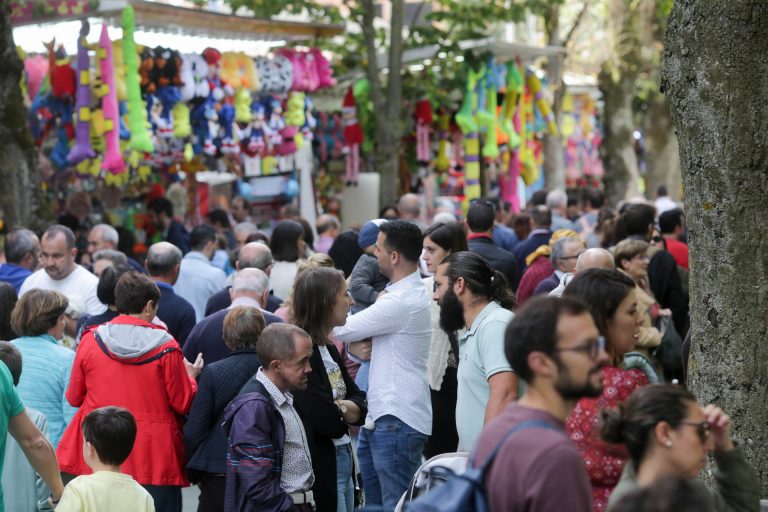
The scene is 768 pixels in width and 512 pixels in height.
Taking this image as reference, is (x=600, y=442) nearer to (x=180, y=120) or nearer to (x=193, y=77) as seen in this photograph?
(x=180, y=120)

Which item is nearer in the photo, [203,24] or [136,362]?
[136,362]

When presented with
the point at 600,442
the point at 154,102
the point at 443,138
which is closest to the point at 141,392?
the point at 600,442

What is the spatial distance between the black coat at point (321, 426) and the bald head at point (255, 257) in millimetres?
2692

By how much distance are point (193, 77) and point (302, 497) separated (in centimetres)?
781

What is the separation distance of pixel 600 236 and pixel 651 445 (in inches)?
343

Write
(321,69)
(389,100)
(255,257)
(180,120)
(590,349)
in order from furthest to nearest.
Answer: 1. (389,100)
2. (321,69)
3. (180,120)
4. (255,257)
5. (590,349)

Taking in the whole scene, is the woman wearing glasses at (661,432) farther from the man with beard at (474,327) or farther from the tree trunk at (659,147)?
the tree trunk at (659,147)

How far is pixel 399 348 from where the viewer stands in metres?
6.48

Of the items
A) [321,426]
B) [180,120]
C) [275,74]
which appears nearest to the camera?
[321,426]

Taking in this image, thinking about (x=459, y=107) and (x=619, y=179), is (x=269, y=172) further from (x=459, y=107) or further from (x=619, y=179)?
(x=619, y=179)

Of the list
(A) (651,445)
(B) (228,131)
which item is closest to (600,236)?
(B) (228,131)

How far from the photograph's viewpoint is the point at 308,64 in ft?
47.1

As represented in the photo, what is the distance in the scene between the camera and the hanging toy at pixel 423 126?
16.2 metres

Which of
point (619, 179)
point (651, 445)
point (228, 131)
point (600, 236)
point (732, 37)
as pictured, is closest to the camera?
point (651, 445)
